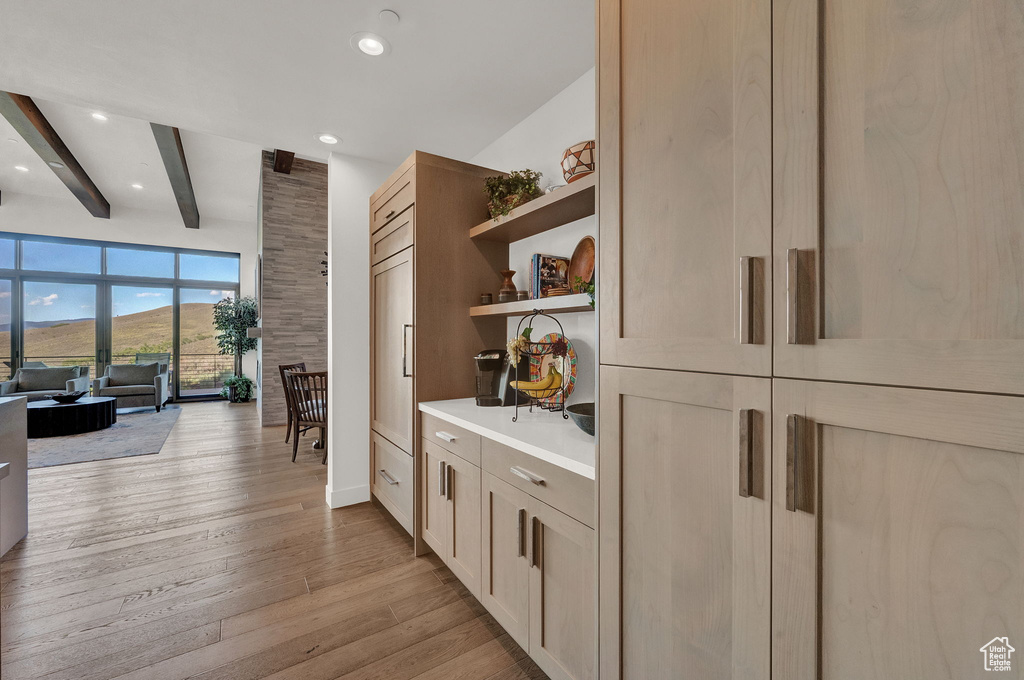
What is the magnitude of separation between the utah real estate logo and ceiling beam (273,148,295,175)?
6391mm

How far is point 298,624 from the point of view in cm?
182

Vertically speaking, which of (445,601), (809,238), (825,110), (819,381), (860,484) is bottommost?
(445,601)

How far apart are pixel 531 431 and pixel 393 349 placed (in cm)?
134

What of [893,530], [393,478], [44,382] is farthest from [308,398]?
[44,382]

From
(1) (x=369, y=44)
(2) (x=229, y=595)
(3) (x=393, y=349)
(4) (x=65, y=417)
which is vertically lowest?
(2) (x=229, y=595)

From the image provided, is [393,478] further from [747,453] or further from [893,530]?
[893,530]

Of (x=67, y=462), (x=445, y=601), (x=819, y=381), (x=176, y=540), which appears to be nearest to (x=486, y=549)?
(x=445, y=601)

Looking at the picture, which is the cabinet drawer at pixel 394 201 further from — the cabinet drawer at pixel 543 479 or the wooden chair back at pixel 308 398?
the wooden chair back at pixel 308 398

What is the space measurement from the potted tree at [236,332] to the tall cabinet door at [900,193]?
8.98 meters

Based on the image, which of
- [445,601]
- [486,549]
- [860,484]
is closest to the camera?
[860,484]

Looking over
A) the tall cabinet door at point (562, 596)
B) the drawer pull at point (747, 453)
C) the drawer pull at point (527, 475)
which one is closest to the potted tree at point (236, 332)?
the drawer pull at point (527, 475)

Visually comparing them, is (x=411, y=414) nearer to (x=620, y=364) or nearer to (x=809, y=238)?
(x=620, y=364)

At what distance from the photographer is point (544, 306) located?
1919 millimetres

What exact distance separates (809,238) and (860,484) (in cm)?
42
